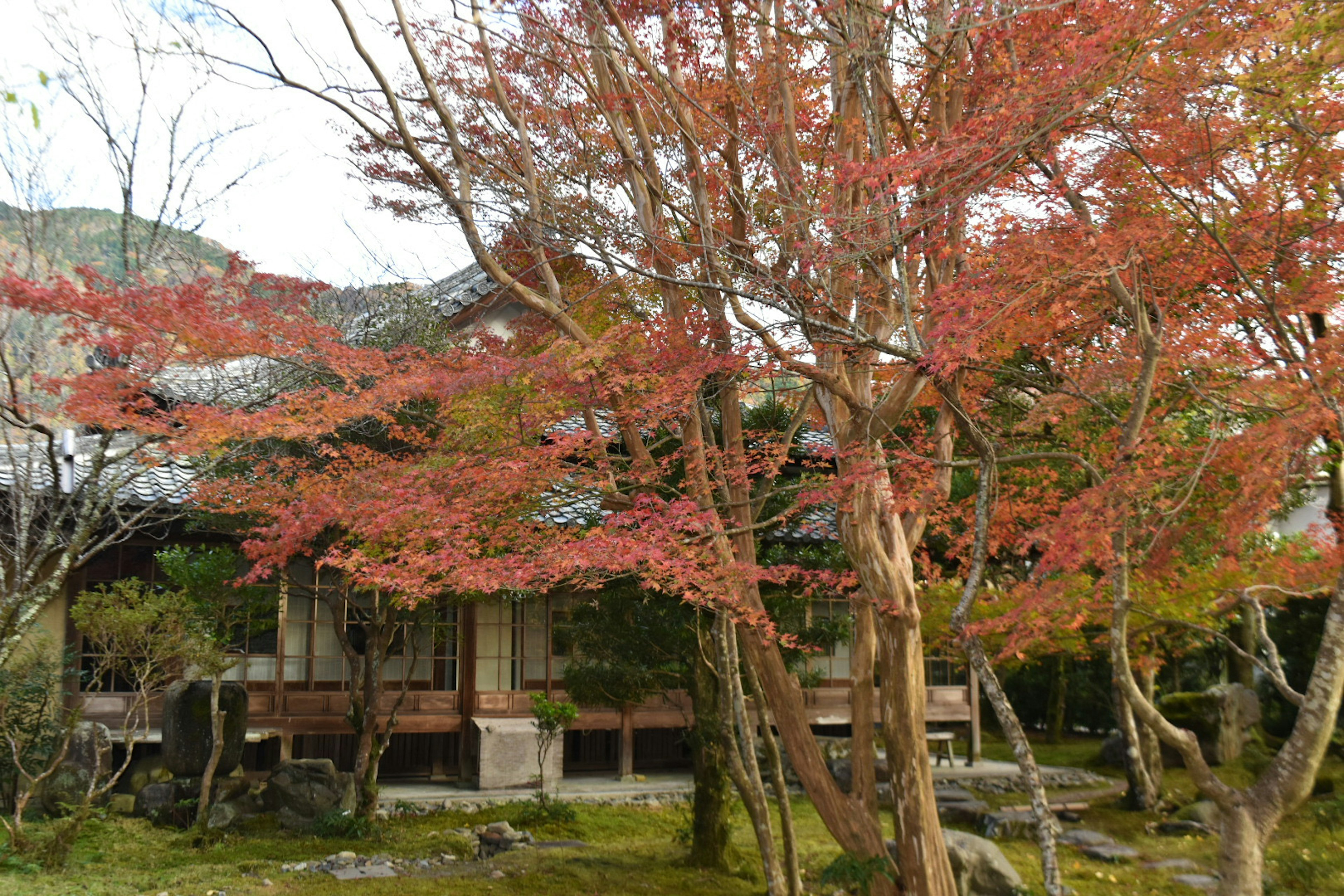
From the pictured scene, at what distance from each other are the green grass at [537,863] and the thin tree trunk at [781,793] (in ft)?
2.30

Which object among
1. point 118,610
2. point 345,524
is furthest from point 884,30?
point 118,610

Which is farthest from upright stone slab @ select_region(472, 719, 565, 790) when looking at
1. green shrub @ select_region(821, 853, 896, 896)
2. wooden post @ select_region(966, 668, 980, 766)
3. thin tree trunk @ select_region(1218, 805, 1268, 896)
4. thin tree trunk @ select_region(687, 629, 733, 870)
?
thin tree trunk @ select_region(1218, 805, 1268, 896)

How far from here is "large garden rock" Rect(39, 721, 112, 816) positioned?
960cm

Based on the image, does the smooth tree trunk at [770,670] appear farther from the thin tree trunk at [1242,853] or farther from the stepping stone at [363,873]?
the stepping stone at [363,873]

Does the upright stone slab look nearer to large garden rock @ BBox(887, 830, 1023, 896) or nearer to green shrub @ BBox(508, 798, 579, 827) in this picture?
green shrub @ BBox(508, 798, 579, 827)

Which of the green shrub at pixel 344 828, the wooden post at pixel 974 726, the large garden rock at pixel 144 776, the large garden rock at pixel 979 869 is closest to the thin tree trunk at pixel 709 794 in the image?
the large garden rock at pixel 979 869

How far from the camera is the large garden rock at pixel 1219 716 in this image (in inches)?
496

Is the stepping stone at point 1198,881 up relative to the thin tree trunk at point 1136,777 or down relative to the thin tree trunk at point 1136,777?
down

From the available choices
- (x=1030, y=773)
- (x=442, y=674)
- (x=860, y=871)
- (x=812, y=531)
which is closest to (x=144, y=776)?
(x=442, y=674)

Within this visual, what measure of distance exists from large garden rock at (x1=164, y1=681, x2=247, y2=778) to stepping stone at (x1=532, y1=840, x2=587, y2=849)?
3294 mm

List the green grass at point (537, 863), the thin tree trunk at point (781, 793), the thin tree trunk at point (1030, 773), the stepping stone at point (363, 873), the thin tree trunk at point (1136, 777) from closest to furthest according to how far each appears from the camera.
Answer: the thin tree trunk at point (1030, 773) → the thin tree trunk at point (781, 793) → the green grass at point (537, 863) → the stepping stone at point (363, 873) → the thin tree trunk at point (1136, 777)

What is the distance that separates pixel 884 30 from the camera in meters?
6.68

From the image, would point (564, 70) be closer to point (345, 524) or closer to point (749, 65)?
point (749, 65)

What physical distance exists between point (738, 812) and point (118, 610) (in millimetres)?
6822
